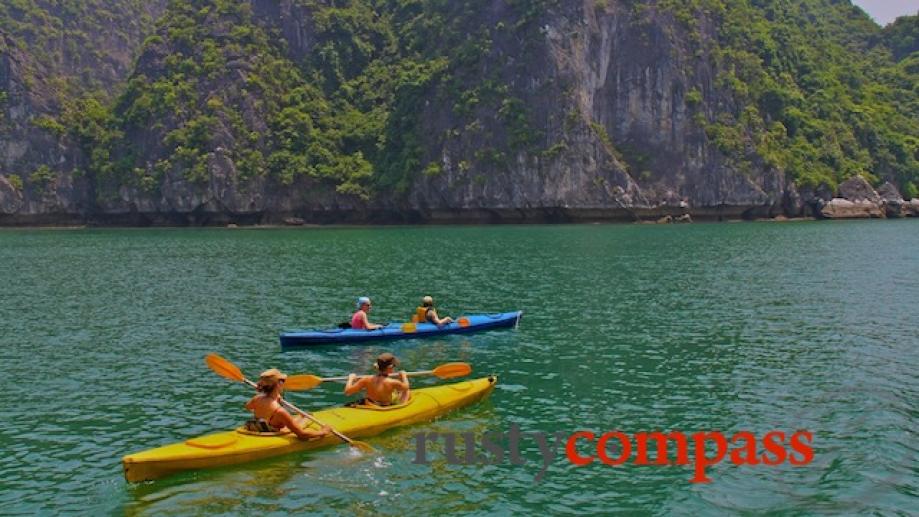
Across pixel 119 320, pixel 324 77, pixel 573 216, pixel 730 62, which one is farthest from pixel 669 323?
pixel 324 77

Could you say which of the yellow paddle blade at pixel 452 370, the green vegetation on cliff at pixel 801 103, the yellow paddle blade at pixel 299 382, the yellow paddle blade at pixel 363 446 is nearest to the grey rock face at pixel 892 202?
the green vegetation on cliff at pixel 801 103

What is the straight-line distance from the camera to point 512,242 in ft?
212

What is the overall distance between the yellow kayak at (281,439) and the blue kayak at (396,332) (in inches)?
280

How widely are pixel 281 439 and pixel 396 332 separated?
34.8 feet

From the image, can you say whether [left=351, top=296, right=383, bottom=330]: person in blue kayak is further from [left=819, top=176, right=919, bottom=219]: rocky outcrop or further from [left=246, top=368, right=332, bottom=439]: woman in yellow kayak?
[left=819, top=176, right=919, bottom=219]: rocky outcrop

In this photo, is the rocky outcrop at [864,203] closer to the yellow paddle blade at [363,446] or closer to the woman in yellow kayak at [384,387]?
the woman in yellow kayak at [384,387]

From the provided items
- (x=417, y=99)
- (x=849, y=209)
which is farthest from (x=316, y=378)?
(x=849, y=209)

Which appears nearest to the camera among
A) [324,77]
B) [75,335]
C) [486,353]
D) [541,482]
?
[541,482]

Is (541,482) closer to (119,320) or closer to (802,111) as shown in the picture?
(119,320)

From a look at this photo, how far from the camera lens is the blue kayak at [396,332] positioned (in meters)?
23.0

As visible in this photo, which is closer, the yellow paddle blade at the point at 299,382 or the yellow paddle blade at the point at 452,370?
the yellow paddle blade at the point at 299,382

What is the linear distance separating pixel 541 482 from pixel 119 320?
67.5ft

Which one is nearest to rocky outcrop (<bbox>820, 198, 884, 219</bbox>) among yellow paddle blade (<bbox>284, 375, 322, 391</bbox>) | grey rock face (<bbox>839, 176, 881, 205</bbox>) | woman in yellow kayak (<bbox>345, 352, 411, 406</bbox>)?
grey rock face (<bbox>839, 176, 881, 205</bbox>)

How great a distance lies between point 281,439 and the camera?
13617 mm
